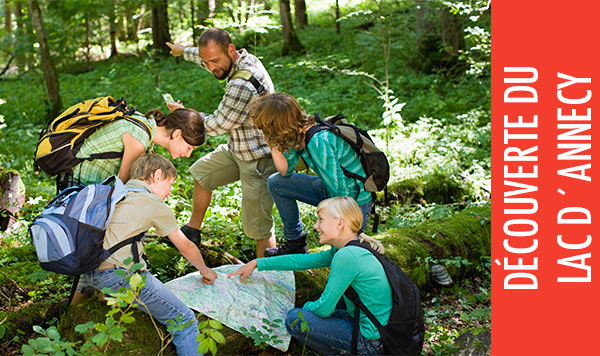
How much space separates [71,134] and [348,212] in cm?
189

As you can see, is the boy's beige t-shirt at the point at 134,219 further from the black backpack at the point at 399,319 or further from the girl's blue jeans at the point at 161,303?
the black backpack at the point at 399,319

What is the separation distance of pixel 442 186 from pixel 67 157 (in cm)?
484

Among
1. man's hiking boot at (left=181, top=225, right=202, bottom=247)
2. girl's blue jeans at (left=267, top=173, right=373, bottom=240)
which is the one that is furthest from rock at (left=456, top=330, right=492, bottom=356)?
man's hiking boot at (left=181, top=225, right=202, bottom=247)

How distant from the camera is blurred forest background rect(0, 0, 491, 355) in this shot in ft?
13.9

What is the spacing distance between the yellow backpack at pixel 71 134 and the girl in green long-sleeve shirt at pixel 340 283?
1357 millimetres

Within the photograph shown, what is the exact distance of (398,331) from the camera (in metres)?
3.08

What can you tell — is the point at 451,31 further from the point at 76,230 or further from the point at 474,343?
the point at 76,230

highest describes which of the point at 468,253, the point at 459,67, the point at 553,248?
the point at 459,67

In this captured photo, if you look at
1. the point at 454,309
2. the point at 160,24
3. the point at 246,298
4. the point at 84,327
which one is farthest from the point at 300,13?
the point at 84,327

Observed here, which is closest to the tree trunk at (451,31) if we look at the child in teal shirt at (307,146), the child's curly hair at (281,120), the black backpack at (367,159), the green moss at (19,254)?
the black backpack at (367,159)

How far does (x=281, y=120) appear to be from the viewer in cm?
347

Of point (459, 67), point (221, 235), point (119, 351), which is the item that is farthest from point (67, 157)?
point (459, 67)

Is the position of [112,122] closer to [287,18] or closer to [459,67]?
[459,67]

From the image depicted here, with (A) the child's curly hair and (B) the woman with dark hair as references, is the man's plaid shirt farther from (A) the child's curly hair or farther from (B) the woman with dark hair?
(B) the woman with dark hair
